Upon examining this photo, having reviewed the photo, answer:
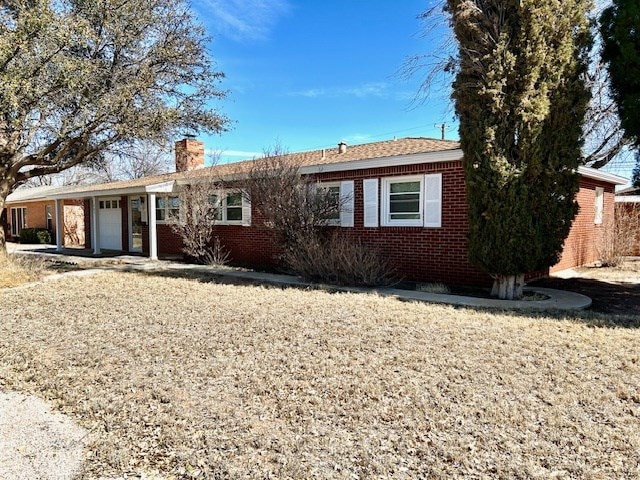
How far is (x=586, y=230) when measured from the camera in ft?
42.8

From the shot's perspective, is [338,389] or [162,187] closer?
[338,389]

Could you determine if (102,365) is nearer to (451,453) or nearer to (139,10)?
(451,453)

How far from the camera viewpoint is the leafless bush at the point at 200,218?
1364 cm

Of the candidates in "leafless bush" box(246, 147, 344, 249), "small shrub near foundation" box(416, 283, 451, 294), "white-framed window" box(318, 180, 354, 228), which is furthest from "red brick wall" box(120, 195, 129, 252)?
"small shrub near foundation" box(416, 283, 451, 294)

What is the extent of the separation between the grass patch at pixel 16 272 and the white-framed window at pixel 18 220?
19.7 m

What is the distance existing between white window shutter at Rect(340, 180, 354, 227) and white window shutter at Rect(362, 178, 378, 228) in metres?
0.43

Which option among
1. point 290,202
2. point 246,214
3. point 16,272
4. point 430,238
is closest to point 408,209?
point 430,238

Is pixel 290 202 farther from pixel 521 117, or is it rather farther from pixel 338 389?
pixel 338 389

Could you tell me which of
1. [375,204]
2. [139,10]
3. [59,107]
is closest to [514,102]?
[375,204]

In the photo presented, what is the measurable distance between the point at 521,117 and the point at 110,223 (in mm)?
17672

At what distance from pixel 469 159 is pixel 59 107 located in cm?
926

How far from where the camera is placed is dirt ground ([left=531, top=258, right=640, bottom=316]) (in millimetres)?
7711

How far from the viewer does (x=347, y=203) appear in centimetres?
1152

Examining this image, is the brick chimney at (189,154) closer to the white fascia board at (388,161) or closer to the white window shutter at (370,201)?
the white fascia board at (388,161)
